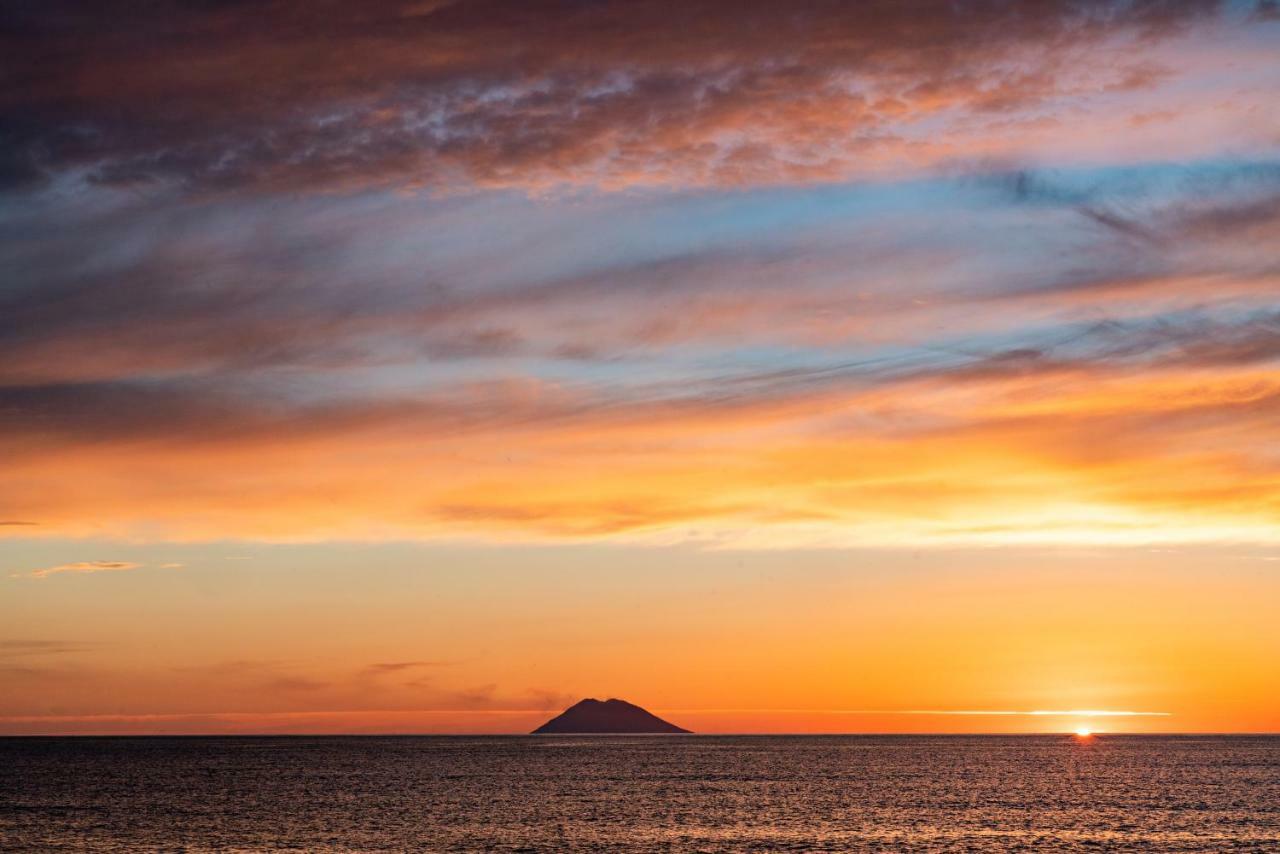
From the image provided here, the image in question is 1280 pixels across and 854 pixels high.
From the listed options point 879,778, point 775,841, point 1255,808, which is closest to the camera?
point 775,841

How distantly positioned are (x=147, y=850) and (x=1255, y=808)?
341 feet

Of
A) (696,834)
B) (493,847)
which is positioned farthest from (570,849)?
(696,834)

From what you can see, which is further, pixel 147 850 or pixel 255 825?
pixel 255 825

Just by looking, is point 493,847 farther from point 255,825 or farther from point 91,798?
point 91,798

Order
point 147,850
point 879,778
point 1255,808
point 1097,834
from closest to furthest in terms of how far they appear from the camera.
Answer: point 147,850, point 1097,834, point 1255,808, point 879,778

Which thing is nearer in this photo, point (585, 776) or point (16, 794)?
point (16, 794)

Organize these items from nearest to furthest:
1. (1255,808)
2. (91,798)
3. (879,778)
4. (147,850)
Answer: (147,850), (1255,808), (91,798), (879,778)

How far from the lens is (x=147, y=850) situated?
86.8 metres

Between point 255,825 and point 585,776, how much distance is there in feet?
295

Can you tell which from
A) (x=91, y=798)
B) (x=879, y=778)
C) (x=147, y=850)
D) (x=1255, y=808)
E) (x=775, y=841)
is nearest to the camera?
(x=147, y=850)

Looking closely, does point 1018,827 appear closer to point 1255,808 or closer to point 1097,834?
point 1097,834

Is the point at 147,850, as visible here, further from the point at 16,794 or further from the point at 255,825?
the point at 16,794

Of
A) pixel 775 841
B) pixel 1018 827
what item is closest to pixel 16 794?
pixel 775 841

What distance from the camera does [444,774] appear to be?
196 metres
